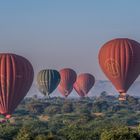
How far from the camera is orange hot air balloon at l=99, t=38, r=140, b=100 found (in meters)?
162

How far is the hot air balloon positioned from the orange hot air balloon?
41.9 metres

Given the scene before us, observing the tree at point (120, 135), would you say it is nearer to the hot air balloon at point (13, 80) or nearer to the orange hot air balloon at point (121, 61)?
the hot air balloon at point (13, 80)

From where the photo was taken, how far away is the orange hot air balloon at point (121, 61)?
6378 inches

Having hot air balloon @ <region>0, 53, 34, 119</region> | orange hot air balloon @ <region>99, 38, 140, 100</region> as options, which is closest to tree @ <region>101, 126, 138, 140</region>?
Result: hot air balloon @ <region>0, 53, 34, 119</region>

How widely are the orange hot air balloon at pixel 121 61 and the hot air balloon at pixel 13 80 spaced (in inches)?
1651

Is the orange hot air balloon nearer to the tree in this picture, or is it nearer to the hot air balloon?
the hot air balloon

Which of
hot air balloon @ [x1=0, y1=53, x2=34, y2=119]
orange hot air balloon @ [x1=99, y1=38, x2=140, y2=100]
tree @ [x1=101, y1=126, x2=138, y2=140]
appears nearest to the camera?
tree @ [x1=101, y1=126, x2=138, y2=140]

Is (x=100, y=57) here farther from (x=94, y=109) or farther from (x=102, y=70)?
(x=94, y=109)

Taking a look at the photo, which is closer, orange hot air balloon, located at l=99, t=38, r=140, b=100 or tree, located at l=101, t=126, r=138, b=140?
tree, located at l=101, t=126, r=138, b=140

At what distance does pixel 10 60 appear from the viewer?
127875mm

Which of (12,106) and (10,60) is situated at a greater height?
(10,60)

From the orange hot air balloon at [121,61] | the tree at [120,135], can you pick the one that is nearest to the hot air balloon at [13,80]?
the orange hot air balloon at [121,61]

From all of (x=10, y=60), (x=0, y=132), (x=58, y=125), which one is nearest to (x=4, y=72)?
(x=10, y=60)

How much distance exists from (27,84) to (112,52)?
4587 cm
